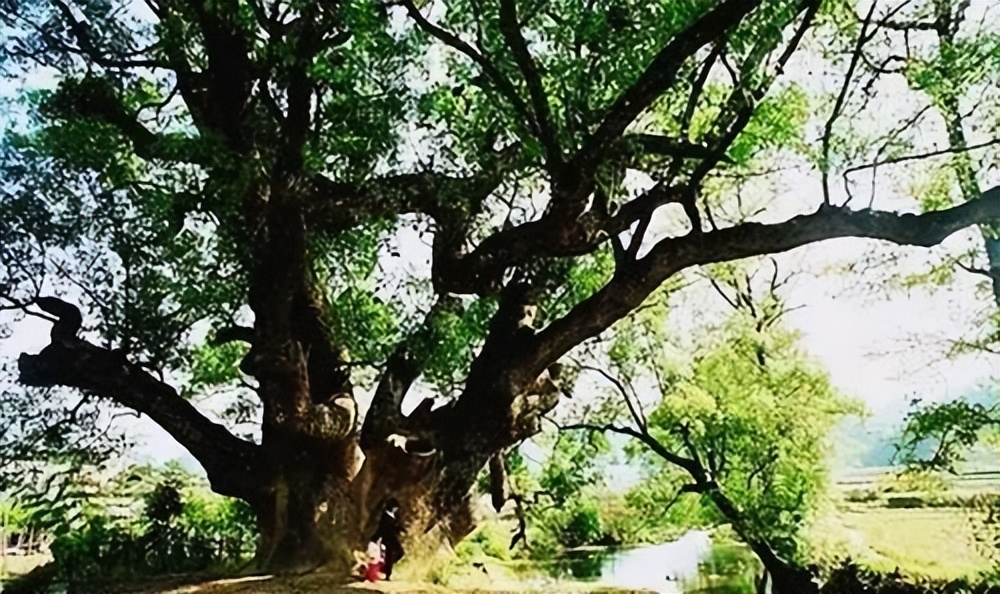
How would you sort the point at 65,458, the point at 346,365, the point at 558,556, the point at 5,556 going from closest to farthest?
the point at 5,556, the point at 65,458, the point at 346,365, the point at 558,556

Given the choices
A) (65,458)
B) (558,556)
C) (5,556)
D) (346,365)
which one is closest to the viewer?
(5,556)

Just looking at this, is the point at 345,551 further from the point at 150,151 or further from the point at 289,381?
the point at 150,151

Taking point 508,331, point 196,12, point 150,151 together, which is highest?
point 196,12

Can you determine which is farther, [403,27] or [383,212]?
[383,212]

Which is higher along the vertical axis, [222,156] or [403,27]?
[403,27]

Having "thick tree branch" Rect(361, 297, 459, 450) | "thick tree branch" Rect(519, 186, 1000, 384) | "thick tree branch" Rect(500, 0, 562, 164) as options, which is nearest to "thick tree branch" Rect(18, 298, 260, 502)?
"thick tree branch" Rect(361, 297, 459, 450)

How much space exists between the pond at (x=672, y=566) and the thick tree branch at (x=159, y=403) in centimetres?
141

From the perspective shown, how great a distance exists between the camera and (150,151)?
3490mm

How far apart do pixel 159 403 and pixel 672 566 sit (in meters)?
2.24

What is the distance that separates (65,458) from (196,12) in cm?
171

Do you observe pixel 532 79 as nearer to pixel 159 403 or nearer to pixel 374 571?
pixel 374 571

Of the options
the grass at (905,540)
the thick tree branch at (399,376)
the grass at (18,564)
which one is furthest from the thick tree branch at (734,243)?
the grass at (18,564)

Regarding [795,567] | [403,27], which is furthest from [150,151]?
[795,567]

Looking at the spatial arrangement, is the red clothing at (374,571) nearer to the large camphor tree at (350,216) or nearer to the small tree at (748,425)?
the large camphor tree at (350,216)
